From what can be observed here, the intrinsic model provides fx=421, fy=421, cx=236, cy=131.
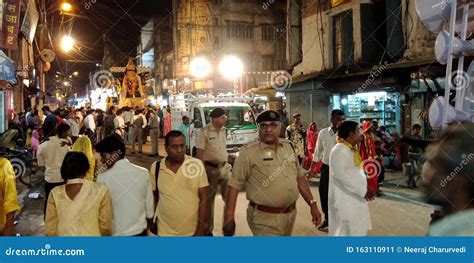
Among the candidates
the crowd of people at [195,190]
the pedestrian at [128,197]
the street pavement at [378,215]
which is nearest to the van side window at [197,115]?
the street pavement at [378,215]

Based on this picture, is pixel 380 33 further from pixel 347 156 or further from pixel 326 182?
pixel 347 156

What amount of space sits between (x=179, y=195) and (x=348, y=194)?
1.99 meters

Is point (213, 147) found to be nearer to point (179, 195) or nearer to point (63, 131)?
point (63, 131)

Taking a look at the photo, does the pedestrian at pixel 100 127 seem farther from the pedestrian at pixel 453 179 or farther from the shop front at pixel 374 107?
the pedestrian at pixel 453 179

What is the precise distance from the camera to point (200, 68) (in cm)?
3244

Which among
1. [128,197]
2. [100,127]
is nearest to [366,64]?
[100,127]

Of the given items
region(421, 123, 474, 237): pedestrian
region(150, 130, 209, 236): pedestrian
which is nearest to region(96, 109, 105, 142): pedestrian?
region(150, 130, 209, 236): pedestrian

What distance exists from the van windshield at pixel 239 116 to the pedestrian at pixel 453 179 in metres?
11.9

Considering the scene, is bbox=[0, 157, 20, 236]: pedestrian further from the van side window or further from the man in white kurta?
the van side window

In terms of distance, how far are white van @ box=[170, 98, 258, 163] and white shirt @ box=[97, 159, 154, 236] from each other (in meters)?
9.78

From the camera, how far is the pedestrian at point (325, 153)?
6953mm

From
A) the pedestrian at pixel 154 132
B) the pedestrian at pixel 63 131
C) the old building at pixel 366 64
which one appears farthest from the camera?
the pedestrian at pixel 154 132

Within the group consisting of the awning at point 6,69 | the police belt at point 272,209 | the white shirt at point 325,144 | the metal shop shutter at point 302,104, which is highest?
the awning at point 6,69

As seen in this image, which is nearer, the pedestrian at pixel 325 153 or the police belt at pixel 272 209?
the police belt at pixel 272 209
